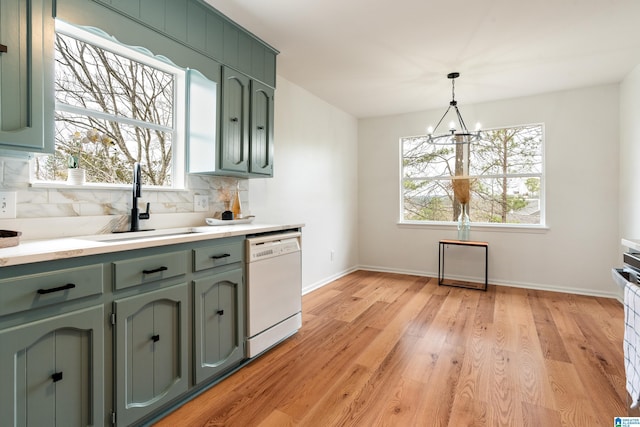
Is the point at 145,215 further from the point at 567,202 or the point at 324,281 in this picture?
the point at 567,202

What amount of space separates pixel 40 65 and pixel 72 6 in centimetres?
36

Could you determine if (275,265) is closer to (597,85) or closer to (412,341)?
(412,341)

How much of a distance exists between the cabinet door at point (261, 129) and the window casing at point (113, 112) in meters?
0.55

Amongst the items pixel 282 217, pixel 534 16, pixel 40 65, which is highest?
pixel 534 16

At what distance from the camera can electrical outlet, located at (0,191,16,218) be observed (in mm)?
1592

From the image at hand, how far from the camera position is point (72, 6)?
62.1 inches

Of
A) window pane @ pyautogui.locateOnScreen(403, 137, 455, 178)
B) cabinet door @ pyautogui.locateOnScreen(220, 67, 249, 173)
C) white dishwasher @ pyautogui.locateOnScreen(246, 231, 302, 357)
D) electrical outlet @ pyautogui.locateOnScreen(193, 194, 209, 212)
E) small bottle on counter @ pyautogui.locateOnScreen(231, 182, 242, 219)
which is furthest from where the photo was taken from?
window pane @ pyautogui.locateOnScreen(403, 137, 455, 178)

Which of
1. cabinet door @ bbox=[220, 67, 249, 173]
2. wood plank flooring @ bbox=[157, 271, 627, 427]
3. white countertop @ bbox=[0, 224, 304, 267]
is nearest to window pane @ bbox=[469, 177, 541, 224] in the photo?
wood plank flooring @ bbox=[157, 271, 627, 427]

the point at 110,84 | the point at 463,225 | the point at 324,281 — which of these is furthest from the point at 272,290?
the point at 463,225

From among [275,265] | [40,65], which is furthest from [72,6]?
[275,265]

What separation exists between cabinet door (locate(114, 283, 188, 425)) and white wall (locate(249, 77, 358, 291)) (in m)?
1.61

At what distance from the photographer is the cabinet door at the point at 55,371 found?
1.16m

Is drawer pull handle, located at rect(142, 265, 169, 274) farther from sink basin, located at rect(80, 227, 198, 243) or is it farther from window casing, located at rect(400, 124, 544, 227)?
window casing, located at rect(400, 124, 544, 227)

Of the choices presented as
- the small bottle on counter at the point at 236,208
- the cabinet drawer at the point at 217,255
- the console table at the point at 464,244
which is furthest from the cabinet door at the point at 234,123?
the console table at the point at 464,244
